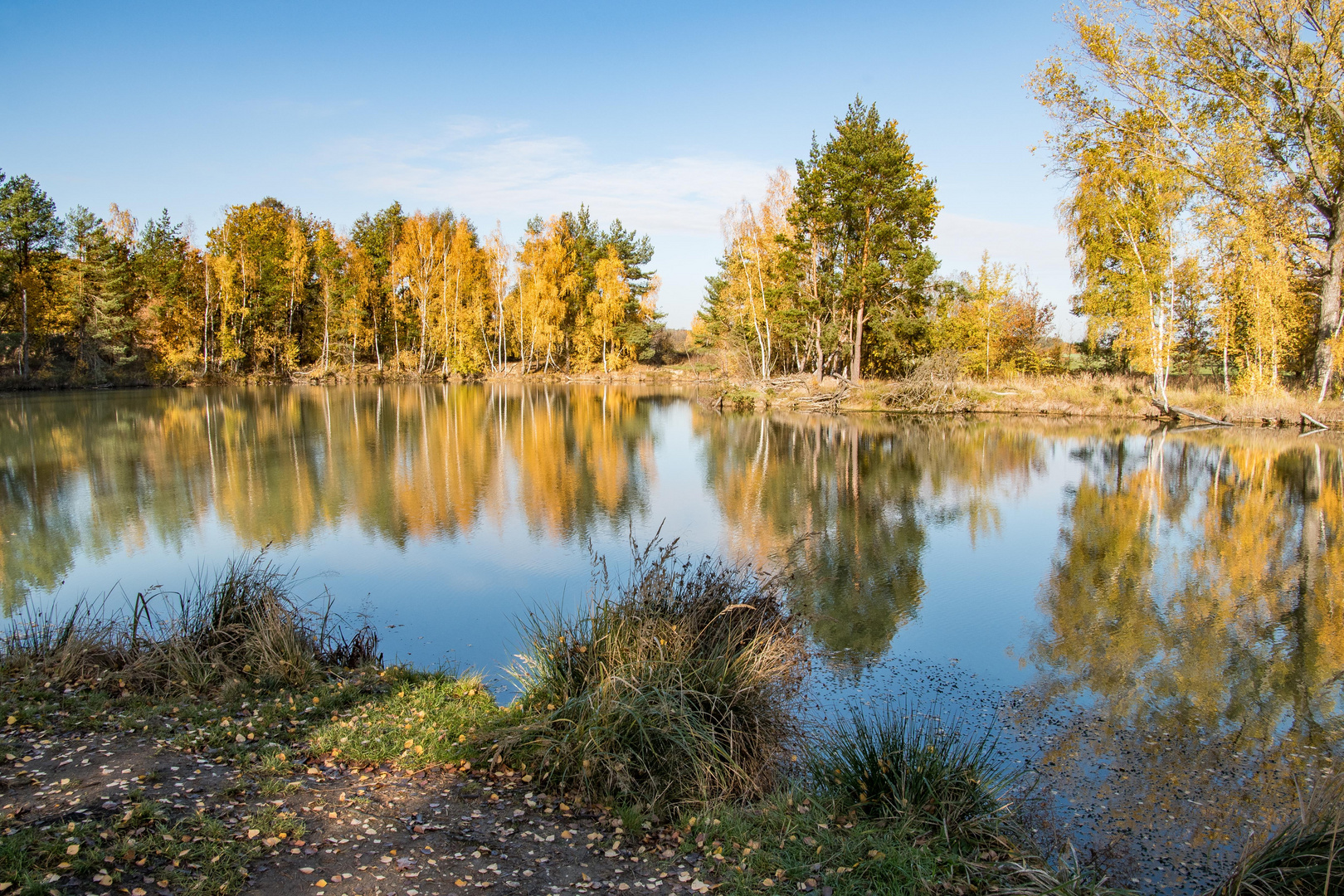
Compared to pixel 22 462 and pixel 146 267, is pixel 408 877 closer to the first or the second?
pixel 22 462

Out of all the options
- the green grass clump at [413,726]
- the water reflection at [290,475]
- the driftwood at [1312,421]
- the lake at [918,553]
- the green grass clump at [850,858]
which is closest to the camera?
the green grass clump at [850,858]

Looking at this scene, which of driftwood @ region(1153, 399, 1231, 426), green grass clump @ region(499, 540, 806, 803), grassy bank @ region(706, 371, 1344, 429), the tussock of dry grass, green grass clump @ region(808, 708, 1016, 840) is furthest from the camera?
driftwood @ region(1153, 399, 1231, 426)

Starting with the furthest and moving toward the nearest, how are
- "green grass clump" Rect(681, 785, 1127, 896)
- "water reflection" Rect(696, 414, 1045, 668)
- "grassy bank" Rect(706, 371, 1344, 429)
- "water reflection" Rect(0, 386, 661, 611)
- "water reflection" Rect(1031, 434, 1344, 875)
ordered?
"grassy bank" Rect(706, 371, 1344, 429), "water reflection" Rect(0, 386, 661, 611), "water reflection" Rect(696, 414, 1045, 668), "water reflection" Rect(1031, 434, 1344, 875), "green grass clump" Rect(681, 785, 1127, 896)

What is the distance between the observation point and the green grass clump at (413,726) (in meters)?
5.10

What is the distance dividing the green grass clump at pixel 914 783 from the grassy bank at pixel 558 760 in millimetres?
16

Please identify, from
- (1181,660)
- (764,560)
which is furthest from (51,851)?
(1181,660)

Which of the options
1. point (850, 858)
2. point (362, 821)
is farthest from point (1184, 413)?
point (362, 821)

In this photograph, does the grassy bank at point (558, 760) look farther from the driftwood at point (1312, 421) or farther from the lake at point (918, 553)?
the driftwood at point (1312, 421)

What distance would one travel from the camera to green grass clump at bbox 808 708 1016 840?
4301mm

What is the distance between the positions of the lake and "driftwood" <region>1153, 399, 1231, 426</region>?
2.67 metres

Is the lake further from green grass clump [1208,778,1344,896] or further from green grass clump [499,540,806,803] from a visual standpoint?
green grass clump [499,540,806,803]

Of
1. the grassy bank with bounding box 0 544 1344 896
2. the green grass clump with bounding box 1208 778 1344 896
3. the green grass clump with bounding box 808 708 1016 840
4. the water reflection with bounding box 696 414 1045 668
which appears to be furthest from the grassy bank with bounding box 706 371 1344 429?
the green grass clump with bounding box 808 708 1016 840

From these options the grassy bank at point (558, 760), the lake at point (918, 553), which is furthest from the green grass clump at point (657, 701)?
the lake at point (918, 553)

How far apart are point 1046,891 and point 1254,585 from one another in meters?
8.73
